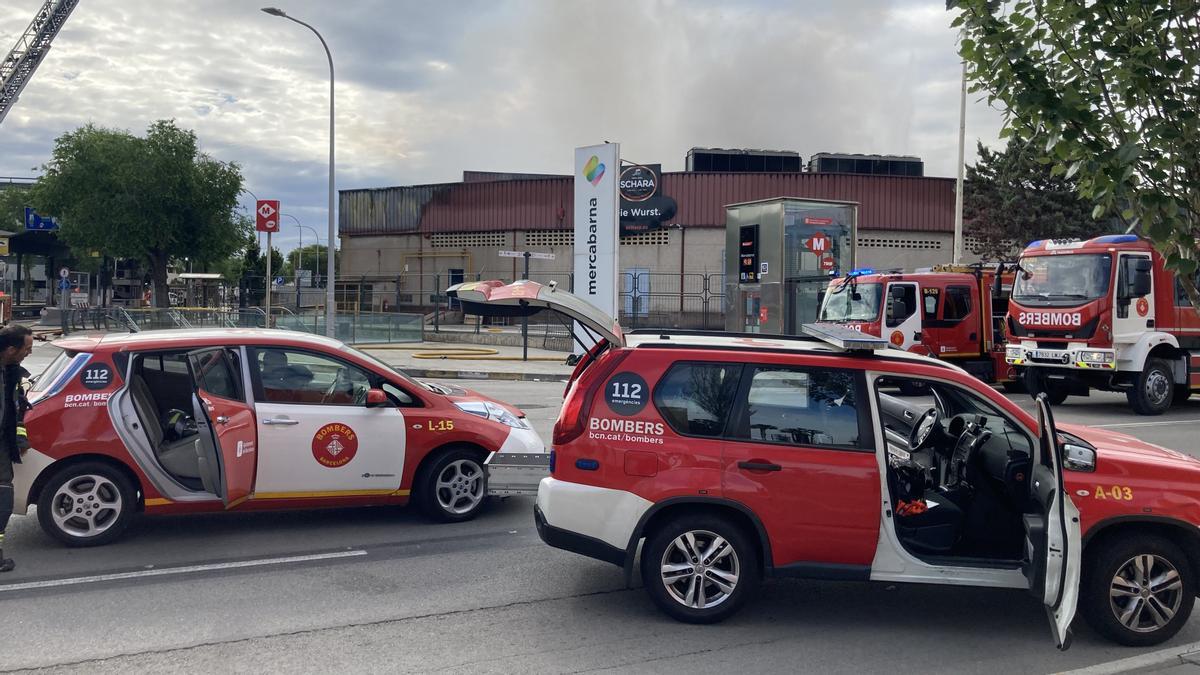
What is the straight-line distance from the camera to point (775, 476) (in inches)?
199

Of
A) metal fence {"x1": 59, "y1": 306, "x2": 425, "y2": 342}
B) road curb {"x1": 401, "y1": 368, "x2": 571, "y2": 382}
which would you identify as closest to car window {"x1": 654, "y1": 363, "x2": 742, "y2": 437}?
road curb {"x1": 401, "y1": 368, "x2": 571, "y2": 382}

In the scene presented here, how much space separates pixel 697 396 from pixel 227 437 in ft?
11.4

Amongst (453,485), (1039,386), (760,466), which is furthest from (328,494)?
(1039,386)

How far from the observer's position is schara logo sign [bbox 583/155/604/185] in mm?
23469

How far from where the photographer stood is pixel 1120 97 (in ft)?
15.7

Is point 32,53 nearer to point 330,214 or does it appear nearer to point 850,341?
point 330,214

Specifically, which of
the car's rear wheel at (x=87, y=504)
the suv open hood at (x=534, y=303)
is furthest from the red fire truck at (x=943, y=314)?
the car's rear wheel at (x=87, y=504)

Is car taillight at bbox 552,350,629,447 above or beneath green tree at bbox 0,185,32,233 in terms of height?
beneath

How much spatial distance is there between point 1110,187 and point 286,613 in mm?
5078

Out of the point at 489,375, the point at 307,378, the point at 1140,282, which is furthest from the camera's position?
the point at 489,375

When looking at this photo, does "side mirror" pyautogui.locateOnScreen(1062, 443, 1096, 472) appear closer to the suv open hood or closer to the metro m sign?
the suv open hood

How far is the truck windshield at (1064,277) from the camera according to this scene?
1459 cm

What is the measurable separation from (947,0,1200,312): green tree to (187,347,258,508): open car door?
539 cm

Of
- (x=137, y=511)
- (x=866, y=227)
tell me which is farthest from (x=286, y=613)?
(x=866, y=227)
